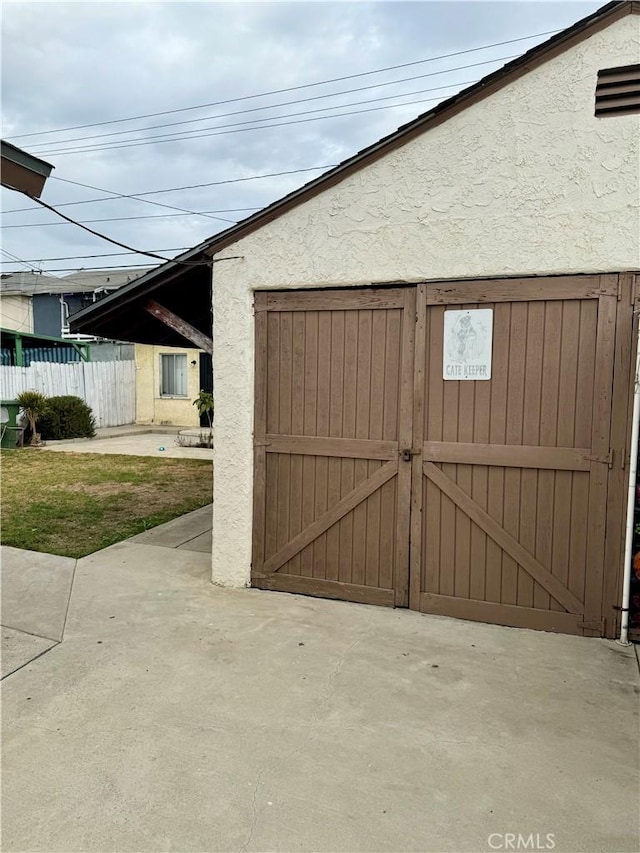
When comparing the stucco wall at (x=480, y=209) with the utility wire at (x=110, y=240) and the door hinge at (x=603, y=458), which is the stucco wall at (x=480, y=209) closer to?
the utility wire at (x=110, y=240)

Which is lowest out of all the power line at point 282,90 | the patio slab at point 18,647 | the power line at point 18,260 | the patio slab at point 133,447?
the patio slab at point 18,647

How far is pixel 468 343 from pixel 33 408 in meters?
13.4

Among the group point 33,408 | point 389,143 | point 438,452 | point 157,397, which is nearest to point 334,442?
point 438,452

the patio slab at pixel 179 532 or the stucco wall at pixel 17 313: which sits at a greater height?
the stucco wall at pixel 17 313

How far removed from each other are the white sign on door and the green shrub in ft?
44.0

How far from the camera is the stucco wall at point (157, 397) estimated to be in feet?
61.4

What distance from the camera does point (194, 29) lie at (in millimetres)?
9250

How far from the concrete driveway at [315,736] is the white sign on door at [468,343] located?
5.94 feet

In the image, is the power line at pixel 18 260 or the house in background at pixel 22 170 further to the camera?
the power line at pixel 18 260

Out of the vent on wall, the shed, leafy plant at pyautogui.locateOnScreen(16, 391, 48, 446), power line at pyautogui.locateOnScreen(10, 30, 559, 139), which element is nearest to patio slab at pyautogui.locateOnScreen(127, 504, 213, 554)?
the shed

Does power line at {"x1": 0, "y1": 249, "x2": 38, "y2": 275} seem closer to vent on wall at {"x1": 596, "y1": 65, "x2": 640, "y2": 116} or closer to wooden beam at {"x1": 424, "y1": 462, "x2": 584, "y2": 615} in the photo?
wooden beam at {"x1": 424, "y1": 462, "x2": 584, "y2": 615}

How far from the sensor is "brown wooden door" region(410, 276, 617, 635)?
3.95m

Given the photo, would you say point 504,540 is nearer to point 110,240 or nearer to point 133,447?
point 110,240

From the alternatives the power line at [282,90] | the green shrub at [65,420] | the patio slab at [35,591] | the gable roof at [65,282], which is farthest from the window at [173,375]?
the patio slab at [35,591]
